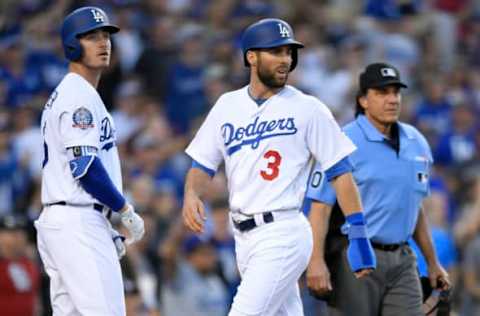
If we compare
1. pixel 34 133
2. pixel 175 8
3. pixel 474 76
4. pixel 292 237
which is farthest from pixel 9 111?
pixel 292 237

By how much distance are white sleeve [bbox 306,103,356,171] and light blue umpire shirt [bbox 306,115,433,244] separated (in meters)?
0.49

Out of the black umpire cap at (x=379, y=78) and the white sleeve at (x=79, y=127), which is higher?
the black umpire cap at (x=379, y=78)

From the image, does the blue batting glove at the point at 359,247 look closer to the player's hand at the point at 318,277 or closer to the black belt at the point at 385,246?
the player's hand at the point at 318,277

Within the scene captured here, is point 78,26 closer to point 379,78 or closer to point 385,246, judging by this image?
point 379,78

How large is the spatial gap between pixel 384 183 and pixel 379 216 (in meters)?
0.20

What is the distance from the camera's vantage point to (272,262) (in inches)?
289

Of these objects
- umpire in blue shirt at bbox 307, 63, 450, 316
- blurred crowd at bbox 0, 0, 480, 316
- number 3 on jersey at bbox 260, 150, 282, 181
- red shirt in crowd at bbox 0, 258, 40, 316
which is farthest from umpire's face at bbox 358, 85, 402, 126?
red shirt in crowd at bbox 0, 258, 40, 316

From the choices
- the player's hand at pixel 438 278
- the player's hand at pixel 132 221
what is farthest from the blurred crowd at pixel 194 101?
the player's hand at pixel 132 221

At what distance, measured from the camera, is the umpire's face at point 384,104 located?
8411mm

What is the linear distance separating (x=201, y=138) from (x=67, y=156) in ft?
2.67

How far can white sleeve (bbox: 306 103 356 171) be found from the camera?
24.7ft

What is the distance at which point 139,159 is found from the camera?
45.8 ft

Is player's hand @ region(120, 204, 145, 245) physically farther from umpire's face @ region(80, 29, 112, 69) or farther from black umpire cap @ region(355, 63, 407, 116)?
black umpire cap @ region(355, 63, 407, 116)

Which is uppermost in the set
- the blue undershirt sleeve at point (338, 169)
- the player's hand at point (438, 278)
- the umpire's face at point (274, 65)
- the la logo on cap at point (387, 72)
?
the umpire's face at point (274, 65)
